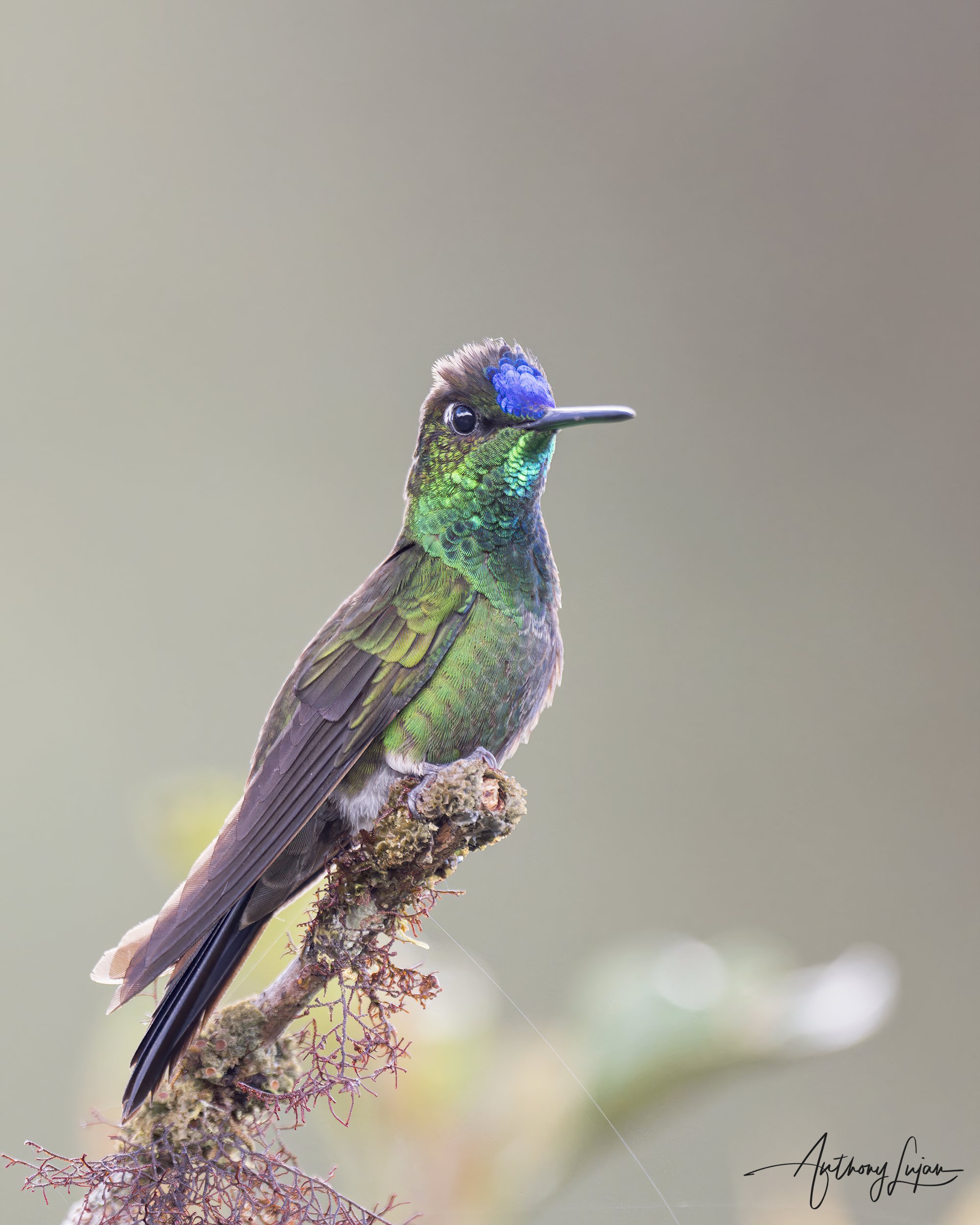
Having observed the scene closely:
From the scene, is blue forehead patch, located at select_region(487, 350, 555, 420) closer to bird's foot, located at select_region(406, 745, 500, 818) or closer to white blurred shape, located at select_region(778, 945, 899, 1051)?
bird's foot, located at select_region(406, 745, 500, 818)

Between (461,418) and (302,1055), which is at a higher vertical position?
(461,418)

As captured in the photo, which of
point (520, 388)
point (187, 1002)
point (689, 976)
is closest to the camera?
point (187, 1002)

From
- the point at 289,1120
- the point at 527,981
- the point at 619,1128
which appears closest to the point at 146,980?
the point at 289,1120

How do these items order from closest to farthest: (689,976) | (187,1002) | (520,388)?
(187,1002), (689,976), (520,388)

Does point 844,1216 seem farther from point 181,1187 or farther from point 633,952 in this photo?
point 181,1187
